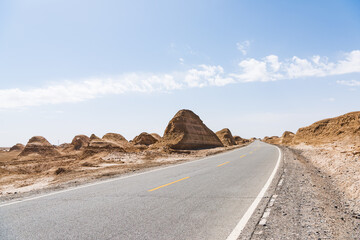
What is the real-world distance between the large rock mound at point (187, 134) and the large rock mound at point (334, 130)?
2389 cm

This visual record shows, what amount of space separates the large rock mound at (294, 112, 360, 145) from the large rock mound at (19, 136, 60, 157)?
6346cm

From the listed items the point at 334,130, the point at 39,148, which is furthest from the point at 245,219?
the point at 334,130

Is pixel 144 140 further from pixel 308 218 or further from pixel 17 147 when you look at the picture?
pixel 308 218

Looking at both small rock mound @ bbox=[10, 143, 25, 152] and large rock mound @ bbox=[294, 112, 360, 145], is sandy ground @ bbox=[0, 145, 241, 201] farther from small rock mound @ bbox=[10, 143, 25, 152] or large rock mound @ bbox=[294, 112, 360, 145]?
small rock mound @ bbox=[10, 143, 25, 152]

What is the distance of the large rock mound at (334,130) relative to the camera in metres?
48.7

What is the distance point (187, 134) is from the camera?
47375 millimetres

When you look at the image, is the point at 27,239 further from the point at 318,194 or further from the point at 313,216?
the point at 318,194

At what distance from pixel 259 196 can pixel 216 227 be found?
9.45 ft

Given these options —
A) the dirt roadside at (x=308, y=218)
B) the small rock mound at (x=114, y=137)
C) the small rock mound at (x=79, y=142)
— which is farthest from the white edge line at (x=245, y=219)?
the small rock mound at (x=79, y=142)

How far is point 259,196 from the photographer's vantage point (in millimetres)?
6578

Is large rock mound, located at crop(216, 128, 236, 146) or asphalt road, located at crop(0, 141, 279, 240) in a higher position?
large rock mound, located at crop(216, 128, 236, 146)

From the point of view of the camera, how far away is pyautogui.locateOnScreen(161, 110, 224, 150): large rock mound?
4528 centimetres

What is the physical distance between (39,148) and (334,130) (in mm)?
75405

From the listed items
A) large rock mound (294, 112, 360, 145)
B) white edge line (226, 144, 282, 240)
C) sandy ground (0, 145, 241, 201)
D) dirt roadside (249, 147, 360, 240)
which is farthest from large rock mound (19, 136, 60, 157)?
large rock mound (294, 112, 360, 145)
